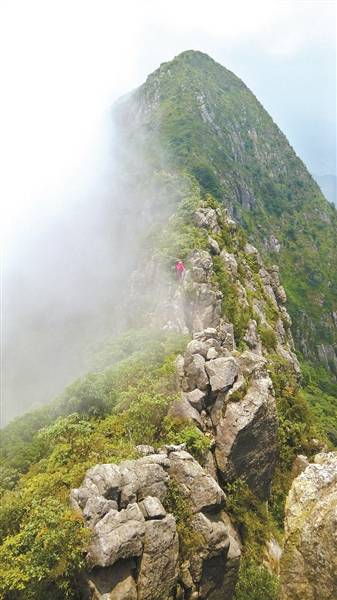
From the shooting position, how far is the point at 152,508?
21.5 meters

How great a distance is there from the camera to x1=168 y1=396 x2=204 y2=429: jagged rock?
104 ft

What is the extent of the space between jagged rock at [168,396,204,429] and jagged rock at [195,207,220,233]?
43.5 meters

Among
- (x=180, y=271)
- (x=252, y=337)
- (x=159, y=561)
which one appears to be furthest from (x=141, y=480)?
(x=180, y=271)

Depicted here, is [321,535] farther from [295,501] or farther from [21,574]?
[21,574]

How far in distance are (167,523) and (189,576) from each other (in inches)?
118

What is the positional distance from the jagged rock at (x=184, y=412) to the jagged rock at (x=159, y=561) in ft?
34.7

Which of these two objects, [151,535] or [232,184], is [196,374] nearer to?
[151,535]

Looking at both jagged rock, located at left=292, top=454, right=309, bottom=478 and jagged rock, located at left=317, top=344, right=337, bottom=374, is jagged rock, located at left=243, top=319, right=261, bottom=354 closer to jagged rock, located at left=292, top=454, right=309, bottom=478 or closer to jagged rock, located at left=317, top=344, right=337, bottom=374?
jagged rock, located at left=292, top=454, right=309, bottom=478

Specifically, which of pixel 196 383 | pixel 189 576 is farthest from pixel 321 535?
pixel 196 383

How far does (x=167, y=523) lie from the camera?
21109mm

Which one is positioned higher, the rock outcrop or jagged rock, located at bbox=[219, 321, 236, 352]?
jagged rock, located at bbox=[219, 321, 236, 352]

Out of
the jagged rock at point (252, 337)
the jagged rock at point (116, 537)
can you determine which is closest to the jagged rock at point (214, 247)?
the jagged rock at point (252, 337)

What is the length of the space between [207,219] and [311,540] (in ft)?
213

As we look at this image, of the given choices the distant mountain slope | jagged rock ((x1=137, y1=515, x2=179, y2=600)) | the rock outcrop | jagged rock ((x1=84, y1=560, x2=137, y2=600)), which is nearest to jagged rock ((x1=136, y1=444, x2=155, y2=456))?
the rock outcrop
